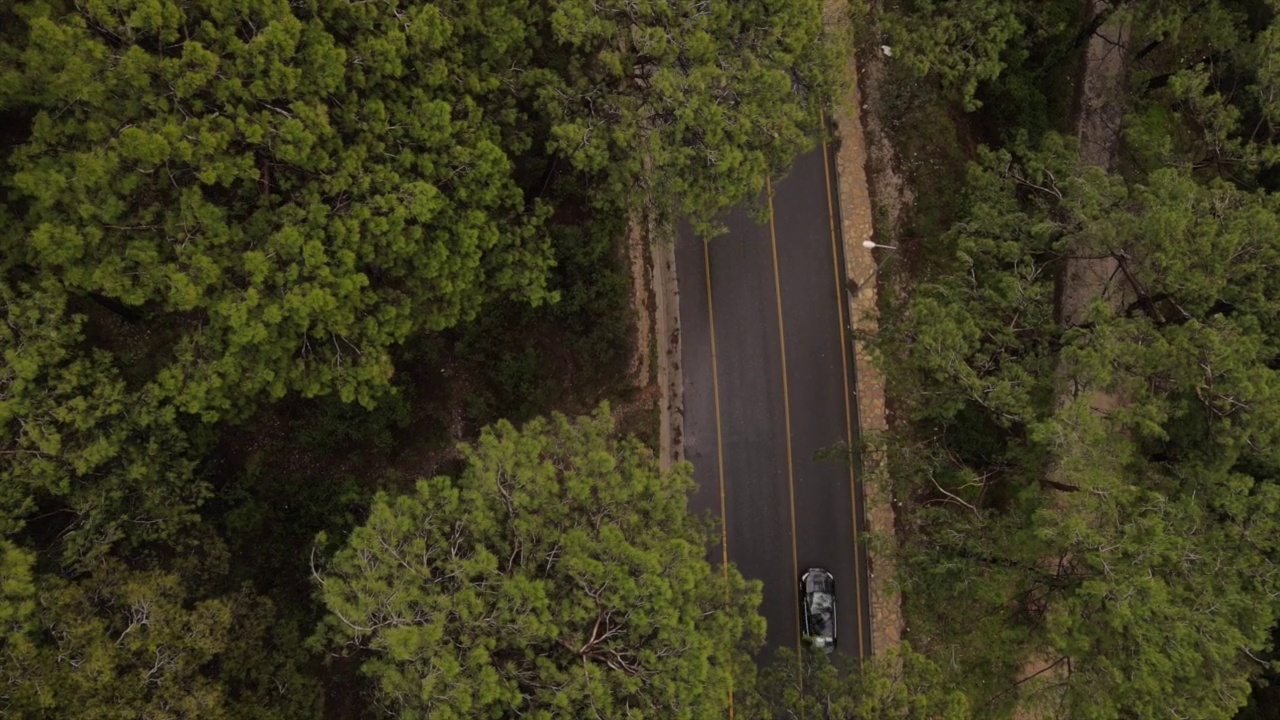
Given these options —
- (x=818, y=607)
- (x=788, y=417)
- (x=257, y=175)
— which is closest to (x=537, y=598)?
(x=257, y=175)

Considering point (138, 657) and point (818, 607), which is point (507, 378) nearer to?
point (138, 657)

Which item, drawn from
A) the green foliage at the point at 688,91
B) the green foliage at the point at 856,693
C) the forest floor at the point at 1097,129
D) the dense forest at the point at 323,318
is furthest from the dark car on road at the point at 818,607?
the green foliage at the point at 688,91

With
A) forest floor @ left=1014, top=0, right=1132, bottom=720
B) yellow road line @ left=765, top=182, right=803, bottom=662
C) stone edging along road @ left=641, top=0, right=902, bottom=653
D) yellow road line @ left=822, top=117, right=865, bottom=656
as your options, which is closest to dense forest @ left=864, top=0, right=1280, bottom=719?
A: stone edging along road @ left=641, top=0, right=902, bottom=653

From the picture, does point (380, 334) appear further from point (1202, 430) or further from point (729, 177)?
point (1202, 430)

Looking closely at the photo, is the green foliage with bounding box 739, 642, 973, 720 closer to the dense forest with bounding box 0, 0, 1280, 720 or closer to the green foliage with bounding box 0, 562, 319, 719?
the dense forest with bounding box 0, 0, 1280, 720

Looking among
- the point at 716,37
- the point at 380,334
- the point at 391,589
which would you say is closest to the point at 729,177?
the point at 716,37

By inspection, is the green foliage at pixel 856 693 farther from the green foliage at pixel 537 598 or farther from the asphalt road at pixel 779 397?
the asphalt road at pixel 779 397
